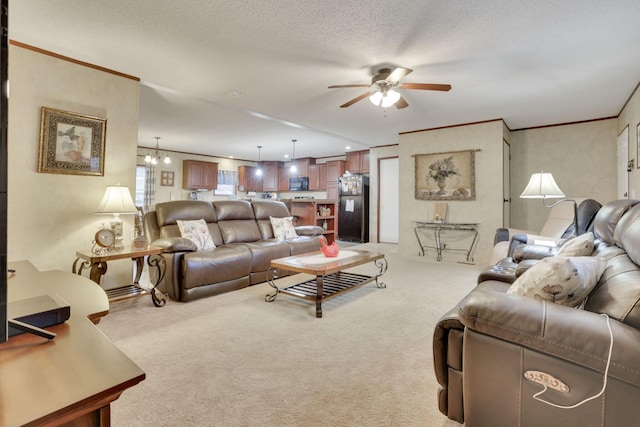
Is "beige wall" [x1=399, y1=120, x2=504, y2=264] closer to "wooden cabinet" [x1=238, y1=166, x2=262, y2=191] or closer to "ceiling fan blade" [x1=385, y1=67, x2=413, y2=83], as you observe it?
"ceiling fan blade" [x1=385, y1=67, x2=413, y2=83]

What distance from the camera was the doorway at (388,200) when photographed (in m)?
7.55

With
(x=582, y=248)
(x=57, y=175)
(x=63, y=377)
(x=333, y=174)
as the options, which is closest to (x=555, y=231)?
(x=582, y=248)

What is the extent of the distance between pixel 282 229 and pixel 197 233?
135cm

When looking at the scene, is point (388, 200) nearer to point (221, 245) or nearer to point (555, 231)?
point (555, 231)

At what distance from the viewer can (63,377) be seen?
64cm

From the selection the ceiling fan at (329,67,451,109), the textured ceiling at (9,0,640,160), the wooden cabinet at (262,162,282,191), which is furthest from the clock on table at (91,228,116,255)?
the wooden cabinet at (262,162,282,191)

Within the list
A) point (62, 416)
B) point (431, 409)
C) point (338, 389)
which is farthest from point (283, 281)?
point (62, 416)

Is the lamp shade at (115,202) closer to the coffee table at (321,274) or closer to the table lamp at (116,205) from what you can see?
the table lamp at (116,205)

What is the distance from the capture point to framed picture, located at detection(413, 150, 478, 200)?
17.9 ft

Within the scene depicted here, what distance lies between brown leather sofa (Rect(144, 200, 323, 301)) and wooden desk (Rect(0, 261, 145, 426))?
2.43 metres

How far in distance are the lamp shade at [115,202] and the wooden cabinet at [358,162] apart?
6058 millimetres

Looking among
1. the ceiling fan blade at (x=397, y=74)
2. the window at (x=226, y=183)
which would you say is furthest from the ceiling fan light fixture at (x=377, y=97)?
the window at (x=226, y=183)

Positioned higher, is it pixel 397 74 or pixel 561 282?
pixel 397 74

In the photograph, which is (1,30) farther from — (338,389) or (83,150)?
(83,150)
